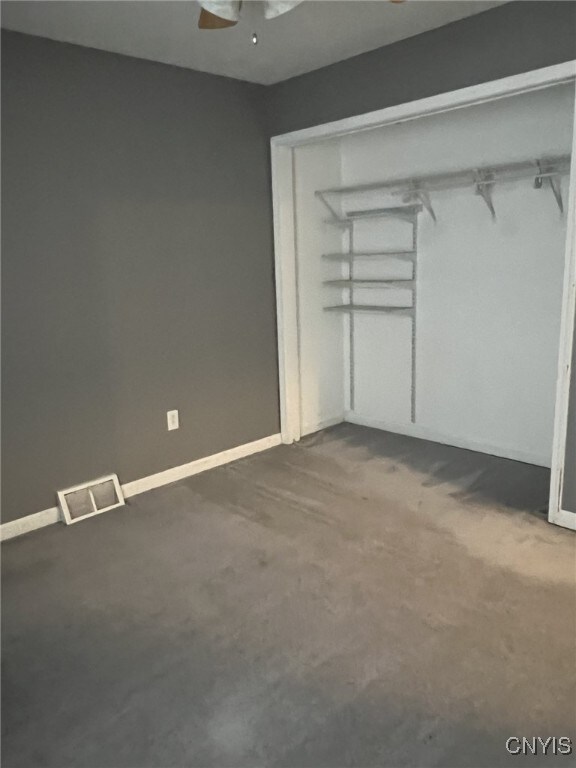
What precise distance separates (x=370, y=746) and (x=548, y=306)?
8.61ft

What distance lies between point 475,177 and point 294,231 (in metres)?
1.15

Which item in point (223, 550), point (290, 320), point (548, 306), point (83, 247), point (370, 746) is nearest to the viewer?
point (370, 746)

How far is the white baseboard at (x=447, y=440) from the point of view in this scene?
3.72 metres

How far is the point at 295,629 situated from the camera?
2.23m

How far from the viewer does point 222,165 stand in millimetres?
3627

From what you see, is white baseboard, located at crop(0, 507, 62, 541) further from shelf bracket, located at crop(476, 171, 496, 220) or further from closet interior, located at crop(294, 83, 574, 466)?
shelf bracket, located at crop(476, 171, 496, 220)

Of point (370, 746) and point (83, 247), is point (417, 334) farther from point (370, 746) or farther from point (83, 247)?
point (370, 746)

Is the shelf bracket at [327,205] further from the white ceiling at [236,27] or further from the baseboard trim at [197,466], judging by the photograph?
the baseboard trim at [197,466]

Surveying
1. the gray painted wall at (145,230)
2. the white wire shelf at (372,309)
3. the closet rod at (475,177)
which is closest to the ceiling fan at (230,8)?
the gray painted wall at (145,230)

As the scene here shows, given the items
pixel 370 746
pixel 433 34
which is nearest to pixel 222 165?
pixel 433 34

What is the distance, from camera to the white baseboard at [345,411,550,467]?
12.2ft

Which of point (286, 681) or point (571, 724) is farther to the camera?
point (286, 681)

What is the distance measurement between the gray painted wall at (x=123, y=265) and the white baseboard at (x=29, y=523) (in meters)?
0.04

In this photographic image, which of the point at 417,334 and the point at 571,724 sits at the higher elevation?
the point at 417,334
